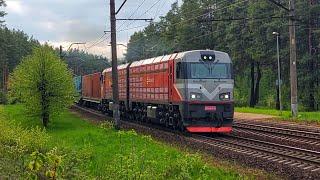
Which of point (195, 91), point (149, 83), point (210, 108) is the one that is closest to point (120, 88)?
point (149, 83)

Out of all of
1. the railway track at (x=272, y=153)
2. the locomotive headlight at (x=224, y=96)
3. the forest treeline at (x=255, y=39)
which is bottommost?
the railway track at (x=272, y=153)

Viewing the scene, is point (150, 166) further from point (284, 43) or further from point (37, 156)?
point (284, 43)

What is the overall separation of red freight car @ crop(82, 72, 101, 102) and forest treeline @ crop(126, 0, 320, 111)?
10664 mm

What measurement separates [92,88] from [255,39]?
63.8 feet

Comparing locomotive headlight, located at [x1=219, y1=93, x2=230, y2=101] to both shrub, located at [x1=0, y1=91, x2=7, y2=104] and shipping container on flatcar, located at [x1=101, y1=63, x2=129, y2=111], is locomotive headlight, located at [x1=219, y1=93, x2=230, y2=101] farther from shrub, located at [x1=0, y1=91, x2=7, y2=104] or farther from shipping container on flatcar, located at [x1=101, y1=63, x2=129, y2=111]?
shrub, located at [x1=0, y1=91, x2=7, y2=104]

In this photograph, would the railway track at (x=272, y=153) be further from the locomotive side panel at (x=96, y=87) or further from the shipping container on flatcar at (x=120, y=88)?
the locomotive side panel at (x=96, y=87)

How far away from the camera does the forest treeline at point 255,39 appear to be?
50938 mm

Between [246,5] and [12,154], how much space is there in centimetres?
5106

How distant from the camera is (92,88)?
156 ft

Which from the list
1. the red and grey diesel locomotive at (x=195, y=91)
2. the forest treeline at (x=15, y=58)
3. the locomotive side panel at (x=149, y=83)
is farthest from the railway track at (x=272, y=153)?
the forest treeline at (x=15, y=58)

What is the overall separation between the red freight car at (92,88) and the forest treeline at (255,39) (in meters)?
10.7

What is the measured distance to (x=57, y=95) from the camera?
25484mm

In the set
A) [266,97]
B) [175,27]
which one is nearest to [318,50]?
[266,97]

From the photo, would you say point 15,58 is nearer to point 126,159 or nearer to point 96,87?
point 96,87
